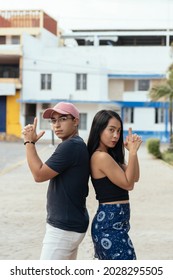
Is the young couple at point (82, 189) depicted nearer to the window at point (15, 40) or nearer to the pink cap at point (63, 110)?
the pink cap at point (63, 110)

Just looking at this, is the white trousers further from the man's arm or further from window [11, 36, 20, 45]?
window [11, 36, 20, 45]

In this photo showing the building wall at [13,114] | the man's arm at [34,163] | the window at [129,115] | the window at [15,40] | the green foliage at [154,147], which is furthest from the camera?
the window at [15,40]

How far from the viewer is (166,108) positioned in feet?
120

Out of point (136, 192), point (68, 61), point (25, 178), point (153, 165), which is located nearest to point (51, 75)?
point (68, 61)

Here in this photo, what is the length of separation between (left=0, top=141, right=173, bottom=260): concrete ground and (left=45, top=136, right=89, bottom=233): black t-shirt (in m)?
2.58

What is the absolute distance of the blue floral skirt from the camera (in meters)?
3.21

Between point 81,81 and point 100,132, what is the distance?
33178 mm

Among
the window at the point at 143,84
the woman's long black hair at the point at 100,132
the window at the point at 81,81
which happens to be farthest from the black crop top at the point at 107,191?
the window at the point at 143,84

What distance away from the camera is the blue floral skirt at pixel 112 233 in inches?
126

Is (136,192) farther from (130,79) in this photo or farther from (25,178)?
(130,79)

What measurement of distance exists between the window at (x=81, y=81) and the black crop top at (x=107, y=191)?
108ft

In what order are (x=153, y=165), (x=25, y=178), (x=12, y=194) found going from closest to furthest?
1. (x=12, y=194)
2. (x=25, y=178)
3. (x=153, y=165)

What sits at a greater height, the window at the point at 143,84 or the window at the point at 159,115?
the window at the point at 143,84

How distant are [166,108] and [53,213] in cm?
3377
